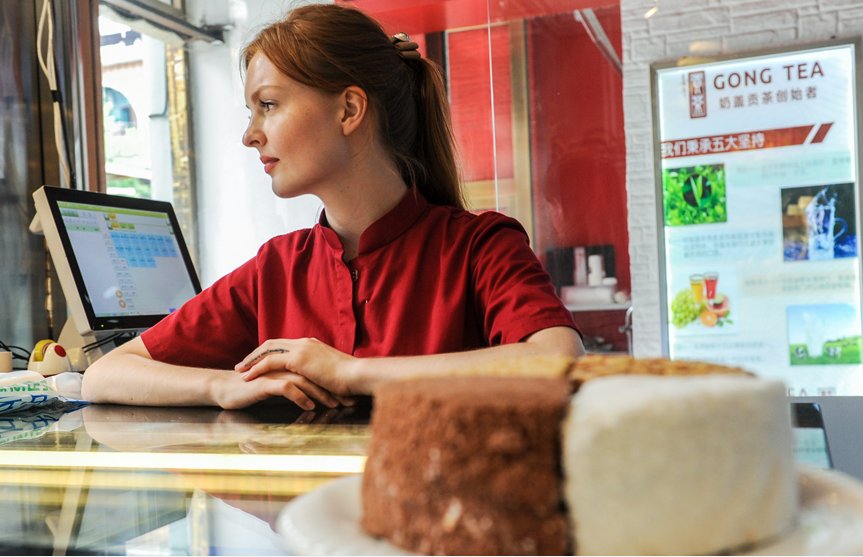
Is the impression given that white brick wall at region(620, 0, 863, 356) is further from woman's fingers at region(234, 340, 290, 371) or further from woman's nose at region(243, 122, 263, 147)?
woman's fingers at region(234, 340, 290, 371)

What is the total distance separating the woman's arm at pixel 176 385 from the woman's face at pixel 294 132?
38cm

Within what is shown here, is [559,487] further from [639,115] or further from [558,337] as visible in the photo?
[639,115]

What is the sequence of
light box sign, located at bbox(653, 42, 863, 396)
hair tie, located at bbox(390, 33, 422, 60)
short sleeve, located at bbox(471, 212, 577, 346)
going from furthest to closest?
light box sign, located at bbox(653, 42, 863, 396), hair tie, located at bbox(390, 33, 422, 60), short sleeve, located at bbox(471, 212, 577, 346)

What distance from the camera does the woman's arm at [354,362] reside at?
115cm

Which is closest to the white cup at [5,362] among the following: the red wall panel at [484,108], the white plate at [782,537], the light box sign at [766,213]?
the white plate at [782,537]

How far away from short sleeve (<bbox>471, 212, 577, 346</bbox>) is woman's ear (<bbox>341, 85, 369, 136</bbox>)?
29 cm

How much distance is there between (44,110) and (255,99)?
4.14 ft

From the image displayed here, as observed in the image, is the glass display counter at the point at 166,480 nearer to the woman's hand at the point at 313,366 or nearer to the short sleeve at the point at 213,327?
the woman's hand at the point at 313,366

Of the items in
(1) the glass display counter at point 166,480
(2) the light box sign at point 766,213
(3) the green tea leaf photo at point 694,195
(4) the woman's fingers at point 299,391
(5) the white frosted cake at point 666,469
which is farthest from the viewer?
(3) the green tea leaf photo at point 694,195

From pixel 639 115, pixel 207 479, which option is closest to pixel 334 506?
pixel 207 479

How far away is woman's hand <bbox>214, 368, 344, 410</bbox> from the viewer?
113 centimetres

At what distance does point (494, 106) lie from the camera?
3.76m

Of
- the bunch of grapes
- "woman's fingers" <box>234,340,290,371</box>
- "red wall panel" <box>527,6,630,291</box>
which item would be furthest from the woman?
the bunch of grapes

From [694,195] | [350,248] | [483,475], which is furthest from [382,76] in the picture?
[694,195]
